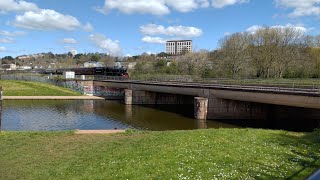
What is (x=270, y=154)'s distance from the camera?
15656 millimetres

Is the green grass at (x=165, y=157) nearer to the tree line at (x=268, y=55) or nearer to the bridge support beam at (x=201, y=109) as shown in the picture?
the bridge support beam at (x=201, y=109)

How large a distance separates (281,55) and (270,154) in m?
68.8

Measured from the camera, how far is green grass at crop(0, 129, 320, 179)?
42.1 feet

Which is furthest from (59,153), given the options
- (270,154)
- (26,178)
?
(270,154)

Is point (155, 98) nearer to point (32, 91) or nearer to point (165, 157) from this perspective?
point (32, 91)

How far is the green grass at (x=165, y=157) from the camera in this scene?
42.1 feet

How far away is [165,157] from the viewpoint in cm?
1509

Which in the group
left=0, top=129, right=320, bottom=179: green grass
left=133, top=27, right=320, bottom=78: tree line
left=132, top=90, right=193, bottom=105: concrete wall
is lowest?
left=132, top=90, right=193, bottom=105: concrete wall

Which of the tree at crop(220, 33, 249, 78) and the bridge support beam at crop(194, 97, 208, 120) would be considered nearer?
the bridge support beam at crop(194, 97, 208, 120)

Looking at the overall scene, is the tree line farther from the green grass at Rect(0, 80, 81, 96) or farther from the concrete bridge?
the green grass at Rect(0, 80, 81, 96)

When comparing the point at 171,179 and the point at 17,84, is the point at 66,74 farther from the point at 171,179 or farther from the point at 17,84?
the point at 171,179

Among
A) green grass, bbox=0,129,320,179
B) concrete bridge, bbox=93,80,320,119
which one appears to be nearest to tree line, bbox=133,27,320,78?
concrete bridge, bbox=93,80,320,119

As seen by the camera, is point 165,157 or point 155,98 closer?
point 165,157

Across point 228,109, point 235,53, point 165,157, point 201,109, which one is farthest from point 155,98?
point 165,157
